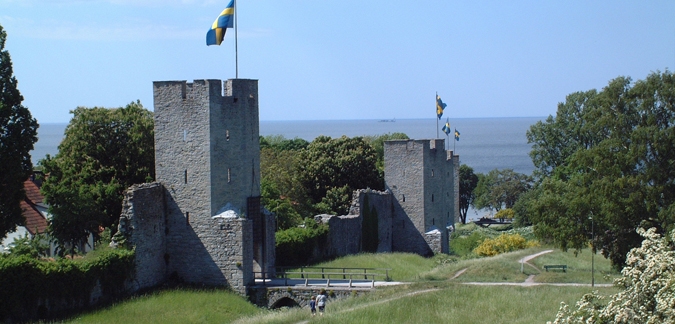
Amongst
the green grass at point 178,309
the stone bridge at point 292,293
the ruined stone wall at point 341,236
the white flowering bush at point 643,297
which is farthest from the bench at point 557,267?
the white flowering bush at point 643,297

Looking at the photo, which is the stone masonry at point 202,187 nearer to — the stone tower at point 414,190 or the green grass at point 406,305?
the green grass at point 406,305

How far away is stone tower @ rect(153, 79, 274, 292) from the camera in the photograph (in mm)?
29344

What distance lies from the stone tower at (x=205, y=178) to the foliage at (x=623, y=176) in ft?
41.5

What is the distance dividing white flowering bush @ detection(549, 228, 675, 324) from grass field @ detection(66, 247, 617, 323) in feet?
28.1

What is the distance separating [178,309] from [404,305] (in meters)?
7.02

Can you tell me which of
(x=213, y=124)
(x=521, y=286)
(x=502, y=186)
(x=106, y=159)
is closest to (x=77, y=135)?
(x=106, y=159)

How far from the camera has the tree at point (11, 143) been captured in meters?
28.1

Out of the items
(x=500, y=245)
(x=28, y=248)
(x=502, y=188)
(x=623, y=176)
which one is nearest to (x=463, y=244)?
(x=500, y=245)

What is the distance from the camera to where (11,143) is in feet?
92.7

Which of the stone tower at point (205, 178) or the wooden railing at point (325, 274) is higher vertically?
the stone tower at point (205, 178)

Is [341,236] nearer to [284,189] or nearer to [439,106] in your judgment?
[284,189]

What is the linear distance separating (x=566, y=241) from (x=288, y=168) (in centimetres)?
2375

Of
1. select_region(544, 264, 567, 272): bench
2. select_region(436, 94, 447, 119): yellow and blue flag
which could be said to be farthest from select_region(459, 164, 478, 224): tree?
select_region(544, 264, 567, 272): bench

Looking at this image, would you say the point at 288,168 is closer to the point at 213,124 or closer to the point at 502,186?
the point at 213,124
